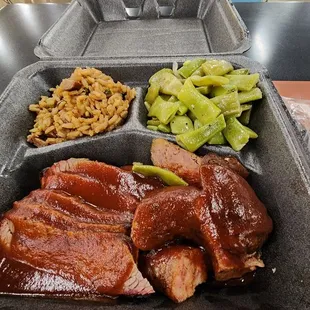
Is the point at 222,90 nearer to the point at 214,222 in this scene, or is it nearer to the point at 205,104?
the point at 205,104

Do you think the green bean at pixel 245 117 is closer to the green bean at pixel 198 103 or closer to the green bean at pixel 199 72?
the green bean at pixel 198 103

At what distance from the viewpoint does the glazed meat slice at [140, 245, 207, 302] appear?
1.24 m

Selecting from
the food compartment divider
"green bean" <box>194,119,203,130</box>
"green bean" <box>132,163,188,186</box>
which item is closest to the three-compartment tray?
"green bean" <box>194,119,203,130</box>

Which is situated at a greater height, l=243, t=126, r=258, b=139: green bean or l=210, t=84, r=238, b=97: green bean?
l=210, t=84, r=238, b=97: green bean

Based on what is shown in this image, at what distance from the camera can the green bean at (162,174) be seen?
5.16 feet

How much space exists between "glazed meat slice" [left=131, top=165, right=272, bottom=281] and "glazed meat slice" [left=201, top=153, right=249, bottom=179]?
0.76 feet

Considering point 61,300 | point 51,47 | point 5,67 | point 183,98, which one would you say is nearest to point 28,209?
point 61,300

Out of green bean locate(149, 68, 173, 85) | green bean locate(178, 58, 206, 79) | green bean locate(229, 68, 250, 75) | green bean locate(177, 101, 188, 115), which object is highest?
green bean locate(149, 68, 173, 85)

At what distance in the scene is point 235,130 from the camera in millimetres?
1728

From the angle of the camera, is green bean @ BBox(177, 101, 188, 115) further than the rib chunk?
Yes

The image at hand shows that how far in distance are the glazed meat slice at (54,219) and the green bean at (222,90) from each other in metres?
0.97

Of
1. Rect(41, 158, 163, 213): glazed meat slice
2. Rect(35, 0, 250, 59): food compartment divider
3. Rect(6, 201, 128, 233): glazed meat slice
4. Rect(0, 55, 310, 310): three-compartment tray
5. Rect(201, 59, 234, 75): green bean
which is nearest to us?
Rect(0, 55, 310, 310): three-compartment tray

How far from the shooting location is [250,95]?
177 cm

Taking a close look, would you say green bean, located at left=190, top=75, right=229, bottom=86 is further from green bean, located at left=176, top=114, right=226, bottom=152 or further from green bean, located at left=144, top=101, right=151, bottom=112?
green bean, located at left=144, top=101, right=151, bottom=112
